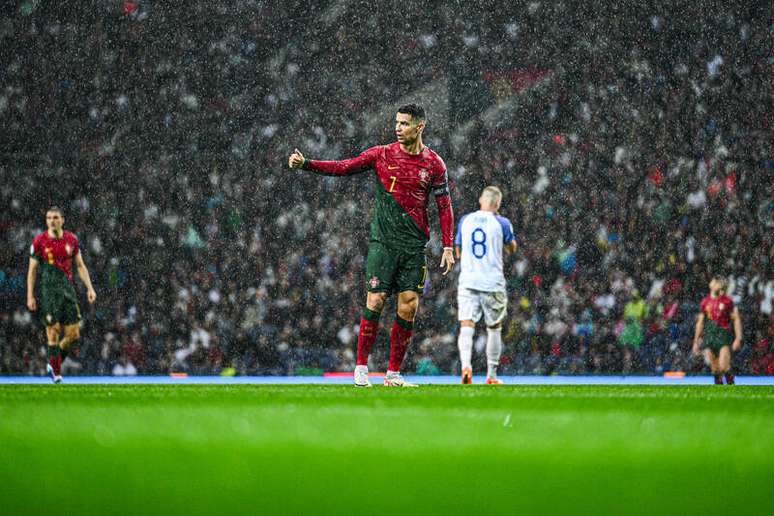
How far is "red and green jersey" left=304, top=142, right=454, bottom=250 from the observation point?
5.82m

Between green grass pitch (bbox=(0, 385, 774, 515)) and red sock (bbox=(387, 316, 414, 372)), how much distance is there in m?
2.84

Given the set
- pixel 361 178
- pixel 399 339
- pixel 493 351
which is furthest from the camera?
pixel 361 178

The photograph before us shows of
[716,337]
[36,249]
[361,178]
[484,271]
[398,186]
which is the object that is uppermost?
[361,178]

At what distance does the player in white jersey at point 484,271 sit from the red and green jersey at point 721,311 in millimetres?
2432

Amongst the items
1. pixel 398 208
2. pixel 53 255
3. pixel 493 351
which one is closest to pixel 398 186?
pixel 398 208

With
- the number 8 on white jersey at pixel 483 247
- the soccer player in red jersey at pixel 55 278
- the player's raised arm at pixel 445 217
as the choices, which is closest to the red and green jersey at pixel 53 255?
the soccer player in red jersey at pixel 55 278

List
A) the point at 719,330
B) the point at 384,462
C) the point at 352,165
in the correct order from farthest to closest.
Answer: the point at 719,330, the point at 352,165, the point at 384,462

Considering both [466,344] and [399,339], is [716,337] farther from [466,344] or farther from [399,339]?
[399,339]

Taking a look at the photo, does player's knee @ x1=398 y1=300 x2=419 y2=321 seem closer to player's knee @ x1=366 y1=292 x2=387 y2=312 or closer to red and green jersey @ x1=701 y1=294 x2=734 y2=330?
player's knee @ x1=366 y1=292 x2=387 y2=312

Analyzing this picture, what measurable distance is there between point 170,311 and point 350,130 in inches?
104

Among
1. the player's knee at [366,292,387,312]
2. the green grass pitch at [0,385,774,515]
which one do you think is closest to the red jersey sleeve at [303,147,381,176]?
the player's knee at [366,292,387,312]

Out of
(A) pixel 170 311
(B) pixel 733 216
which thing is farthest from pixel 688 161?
(A) pixel 170 311

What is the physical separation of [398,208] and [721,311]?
14.6ft

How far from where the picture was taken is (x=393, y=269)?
19.3 ft
